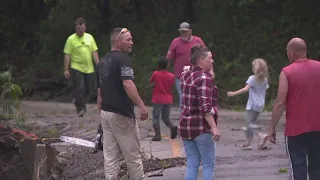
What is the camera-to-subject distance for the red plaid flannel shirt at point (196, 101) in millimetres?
6742

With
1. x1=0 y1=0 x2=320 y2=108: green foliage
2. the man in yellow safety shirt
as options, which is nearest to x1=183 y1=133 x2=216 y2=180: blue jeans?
the man in yellow safety shirt

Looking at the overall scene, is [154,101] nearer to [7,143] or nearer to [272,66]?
[7,143]

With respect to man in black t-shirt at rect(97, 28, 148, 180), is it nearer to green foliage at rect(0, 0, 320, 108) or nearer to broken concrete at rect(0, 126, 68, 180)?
broken concrete at rect(0, 126, 68, 180)

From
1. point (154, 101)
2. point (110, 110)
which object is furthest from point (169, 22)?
point (110, 110)

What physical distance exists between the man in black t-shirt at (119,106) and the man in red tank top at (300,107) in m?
1.69

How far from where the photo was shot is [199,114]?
22.5ft

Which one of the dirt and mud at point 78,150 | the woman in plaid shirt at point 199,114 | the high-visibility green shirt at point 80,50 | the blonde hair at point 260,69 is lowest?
the dirt and mud at point 78,150

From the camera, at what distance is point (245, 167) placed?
8.97 meters

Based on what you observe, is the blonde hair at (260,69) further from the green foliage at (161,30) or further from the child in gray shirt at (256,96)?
the green foliage at (161,30)

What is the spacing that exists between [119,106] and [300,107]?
2117mm

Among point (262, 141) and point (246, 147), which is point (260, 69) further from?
point (246, 147)

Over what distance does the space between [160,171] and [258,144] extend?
92.0 inches

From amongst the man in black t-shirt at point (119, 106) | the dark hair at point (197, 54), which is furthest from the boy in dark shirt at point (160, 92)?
the dark hair at point (197, 54)

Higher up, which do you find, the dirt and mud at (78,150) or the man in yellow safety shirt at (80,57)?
the man in yellow safety shirt at (80,57)
